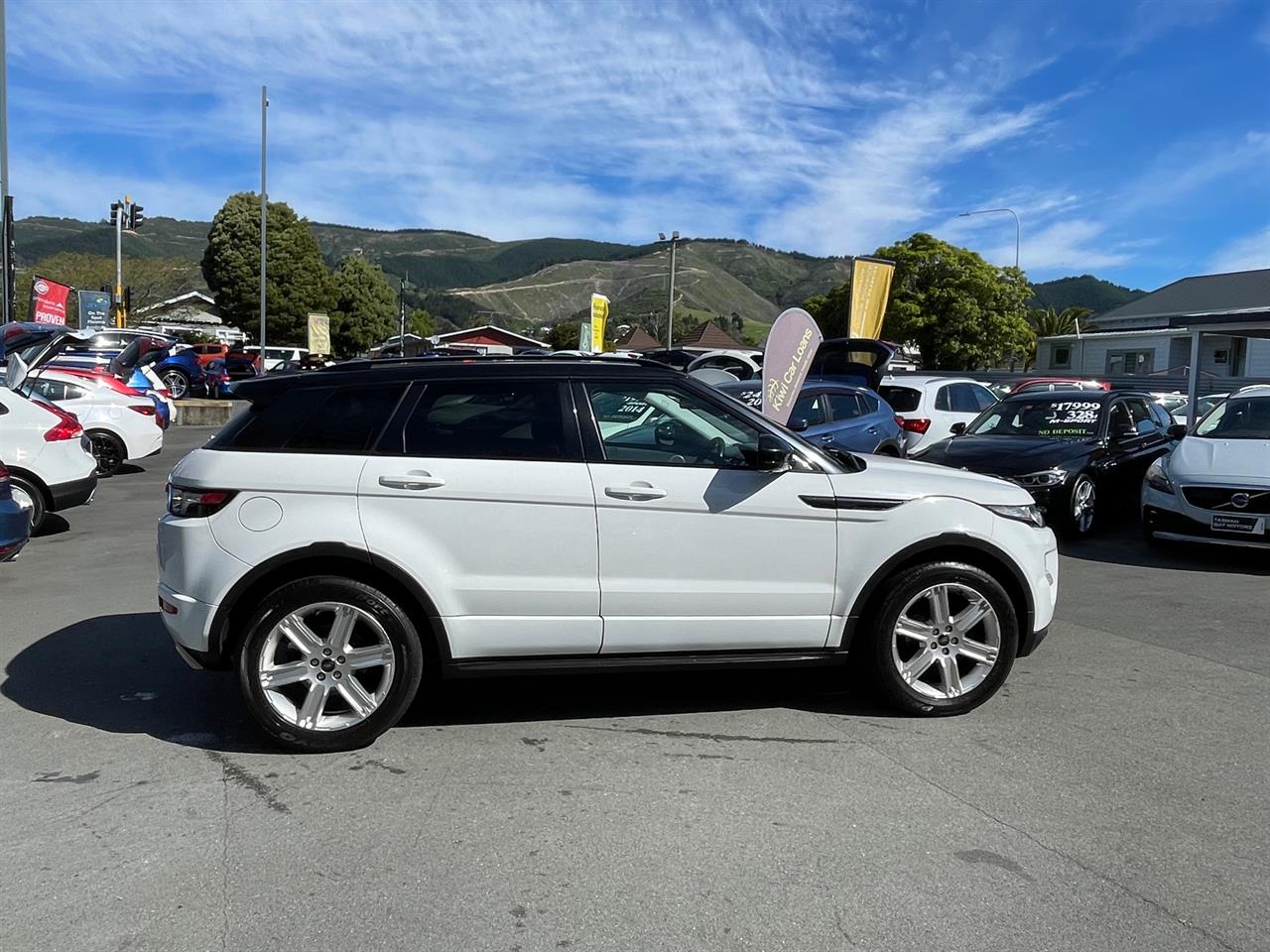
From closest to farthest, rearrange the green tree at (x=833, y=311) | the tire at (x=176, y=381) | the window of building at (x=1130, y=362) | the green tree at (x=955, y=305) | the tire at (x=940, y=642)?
the tire at (x=940, y=642) < the tire at (x=176, y=381) < the window of building at (x=1130, y=362) < the green tree at (x=955, y=305) < the green tree at (x=833, y=311)

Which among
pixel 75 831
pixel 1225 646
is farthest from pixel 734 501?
pixel 1225 646

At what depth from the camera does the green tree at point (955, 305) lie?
50.8 meters

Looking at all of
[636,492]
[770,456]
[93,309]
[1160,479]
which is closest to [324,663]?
[636,492]

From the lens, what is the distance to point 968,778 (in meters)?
4.20

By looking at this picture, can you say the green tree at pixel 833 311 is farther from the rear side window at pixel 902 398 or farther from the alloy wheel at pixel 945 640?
the alloy wheel at pixel 945 640

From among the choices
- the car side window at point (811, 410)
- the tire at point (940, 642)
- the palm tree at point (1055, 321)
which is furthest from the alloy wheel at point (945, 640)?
the palm tree at point (1055, 321)

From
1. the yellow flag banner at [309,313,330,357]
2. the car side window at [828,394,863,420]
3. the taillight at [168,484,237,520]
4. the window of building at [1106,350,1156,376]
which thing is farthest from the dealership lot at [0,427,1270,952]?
the window of building at [1106,350,1156,376]

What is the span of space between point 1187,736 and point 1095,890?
69.3 inches

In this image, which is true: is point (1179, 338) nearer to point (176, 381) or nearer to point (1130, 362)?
point (1130, 362)

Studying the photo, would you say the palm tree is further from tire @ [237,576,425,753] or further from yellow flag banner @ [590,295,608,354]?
tire @ [237,576,425,753]

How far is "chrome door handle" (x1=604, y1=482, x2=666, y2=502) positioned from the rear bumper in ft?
24.8

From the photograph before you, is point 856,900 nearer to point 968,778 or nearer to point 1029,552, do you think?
point 968,778

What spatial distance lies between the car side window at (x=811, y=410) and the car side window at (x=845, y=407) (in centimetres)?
18

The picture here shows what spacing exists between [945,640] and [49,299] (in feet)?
77.4
